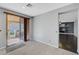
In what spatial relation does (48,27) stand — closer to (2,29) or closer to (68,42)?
(68,42)

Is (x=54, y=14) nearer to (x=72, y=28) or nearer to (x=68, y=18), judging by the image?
(x=68, y=18)

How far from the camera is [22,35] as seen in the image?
21.3 feet

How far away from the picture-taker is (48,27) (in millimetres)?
5113

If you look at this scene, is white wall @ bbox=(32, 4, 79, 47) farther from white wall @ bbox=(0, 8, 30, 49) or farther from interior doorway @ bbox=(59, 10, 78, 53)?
white wall @ bbox=(0, 8, 30, 49)

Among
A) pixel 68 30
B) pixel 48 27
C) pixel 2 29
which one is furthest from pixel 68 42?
pixel 2 29

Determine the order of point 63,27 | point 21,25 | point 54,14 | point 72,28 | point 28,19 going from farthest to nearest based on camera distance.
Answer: point 28,19
point 21,25
point 54,14
point 63,27
point 72,28

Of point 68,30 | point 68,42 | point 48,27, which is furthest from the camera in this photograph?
point 48,27

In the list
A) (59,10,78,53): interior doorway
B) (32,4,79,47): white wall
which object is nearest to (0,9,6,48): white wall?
(32,4,79,47): white wall

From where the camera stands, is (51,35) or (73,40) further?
(51,35)

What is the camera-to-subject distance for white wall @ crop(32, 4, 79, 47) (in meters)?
4.38

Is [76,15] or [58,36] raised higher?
[76,15]

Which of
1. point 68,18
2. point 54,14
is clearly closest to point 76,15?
point 68,18

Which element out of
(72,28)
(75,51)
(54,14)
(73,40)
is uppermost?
(54,14)

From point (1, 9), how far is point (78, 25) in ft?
11.8
